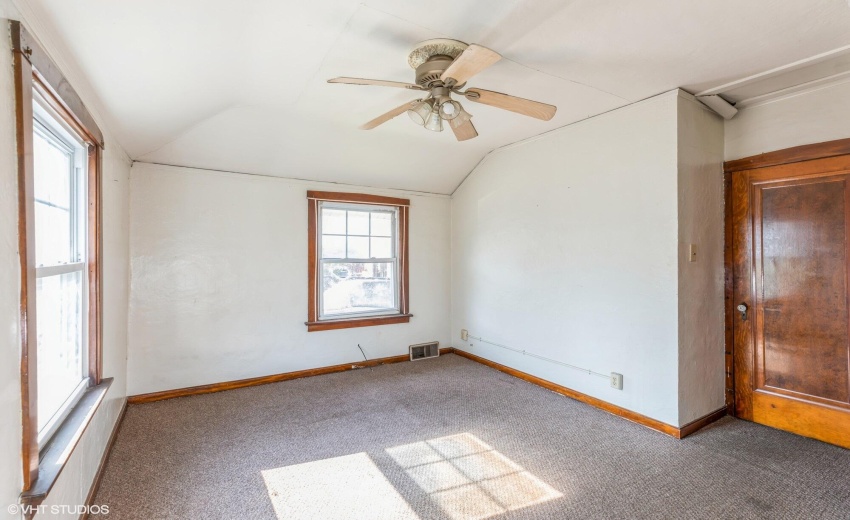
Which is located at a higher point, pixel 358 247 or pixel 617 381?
pixel 358 247

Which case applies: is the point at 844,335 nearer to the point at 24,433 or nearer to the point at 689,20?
the point at 689,20

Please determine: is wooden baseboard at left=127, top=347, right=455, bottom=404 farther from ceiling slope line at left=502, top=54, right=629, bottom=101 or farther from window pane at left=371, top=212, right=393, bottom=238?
ceiling slope line at left=502, top=54, right=629, bottom=101

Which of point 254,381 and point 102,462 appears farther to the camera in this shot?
point 254,381

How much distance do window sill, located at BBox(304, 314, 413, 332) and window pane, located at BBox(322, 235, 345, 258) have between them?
72 centimetres

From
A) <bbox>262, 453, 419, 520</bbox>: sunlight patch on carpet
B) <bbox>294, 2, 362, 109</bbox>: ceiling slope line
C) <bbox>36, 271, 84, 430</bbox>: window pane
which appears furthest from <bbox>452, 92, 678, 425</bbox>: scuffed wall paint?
<bbox>36, 271, 84, 430</bbox>: window pane

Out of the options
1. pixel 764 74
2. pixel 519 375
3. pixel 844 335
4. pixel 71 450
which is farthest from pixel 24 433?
pixel 844 335

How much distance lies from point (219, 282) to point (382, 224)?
183cm

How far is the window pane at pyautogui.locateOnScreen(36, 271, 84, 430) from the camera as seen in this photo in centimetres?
161

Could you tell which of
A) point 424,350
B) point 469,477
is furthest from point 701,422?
point 424,350

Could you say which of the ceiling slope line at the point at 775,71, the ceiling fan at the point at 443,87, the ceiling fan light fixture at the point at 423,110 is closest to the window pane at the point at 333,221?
the ceiling fan at the point at 443,87

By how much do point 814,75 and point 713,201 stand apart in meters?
0.91

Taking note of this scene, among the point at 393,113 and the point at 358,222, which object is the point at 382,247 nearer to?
the point at 358,222

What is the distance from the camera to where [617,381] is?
301cm

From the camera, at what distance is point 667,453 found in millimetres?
2445
